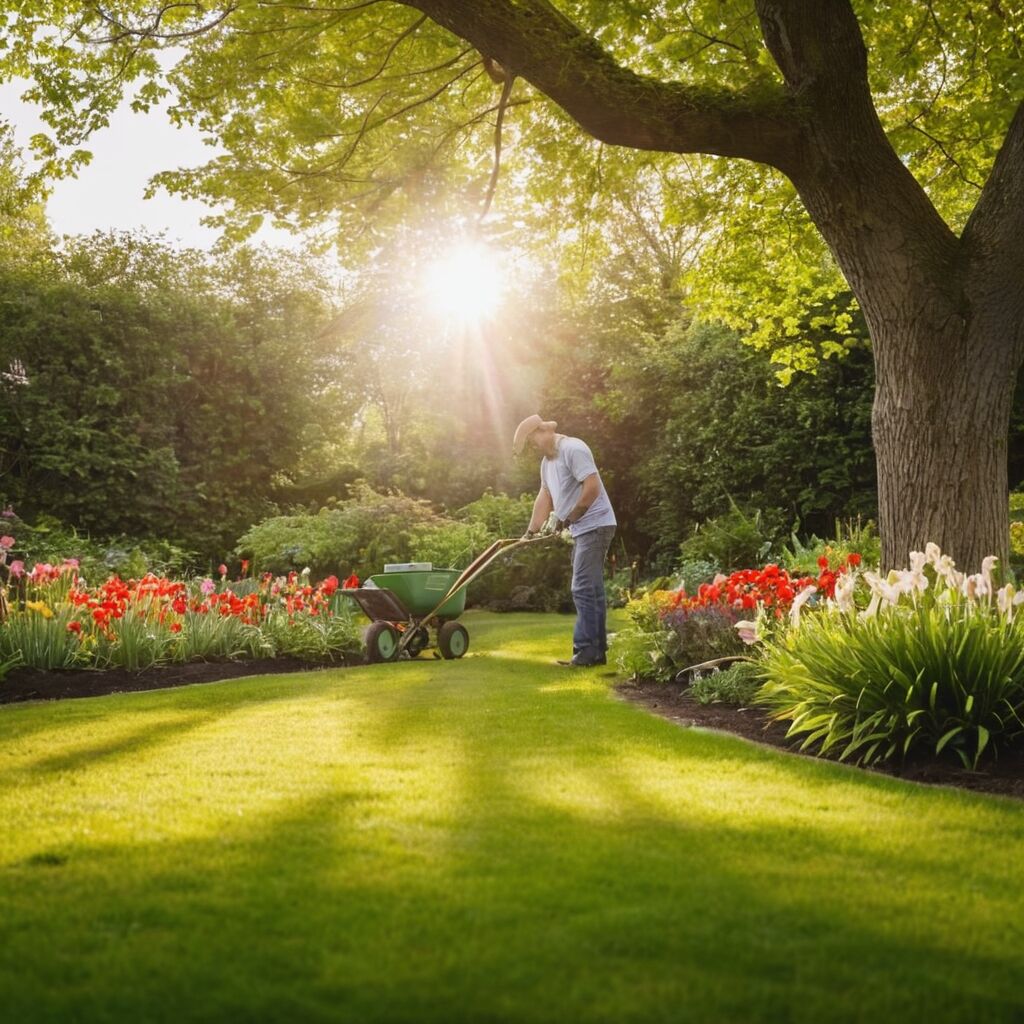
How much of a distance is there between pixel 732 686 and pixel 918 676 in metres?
1.78

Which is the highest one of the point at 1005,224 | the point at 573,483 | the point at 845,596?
the point at 1005,224

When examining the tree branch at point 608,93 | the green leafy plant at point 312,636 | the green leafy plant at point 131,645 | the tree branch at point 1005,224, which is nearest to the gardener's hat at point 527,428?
the green leafy plant at point 312,636

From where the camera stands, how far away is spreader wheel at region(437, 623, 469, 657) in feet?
30.8

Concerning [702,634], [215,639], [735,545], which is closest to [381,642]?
[215,639]

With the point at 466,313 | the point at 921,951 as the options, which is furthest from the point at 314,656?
the point at 466,313

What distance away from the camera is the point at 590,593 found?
8.38 metres

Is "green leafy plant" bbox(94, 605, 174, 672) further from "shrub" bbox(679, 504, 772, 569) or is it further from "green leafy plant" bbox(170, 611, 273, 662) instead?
"shrub" bbox(679, 504, 772, 569)

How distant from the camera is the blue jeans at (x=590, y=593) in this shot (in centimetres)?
840

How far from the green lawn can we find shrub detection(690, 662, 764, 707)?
48.9 inches

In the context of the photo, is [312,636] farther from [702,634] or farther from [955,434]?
[955,434]

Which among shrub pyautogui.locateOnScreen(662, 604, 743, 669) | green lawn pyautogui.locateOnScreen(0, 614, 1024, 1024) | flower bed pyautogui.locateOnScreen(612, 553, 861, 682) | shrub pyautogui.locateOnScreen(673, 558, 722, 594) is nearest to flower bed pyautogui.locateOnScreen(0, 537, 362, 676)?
green lawn pyautogui.locateOnScreen(0, 614, 1024, 1024)

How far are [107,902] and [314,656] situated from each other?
6610mm

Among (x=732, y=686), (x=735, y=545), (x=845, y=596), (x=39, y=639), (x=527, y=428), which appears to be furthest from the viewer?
(x=735, y=545)

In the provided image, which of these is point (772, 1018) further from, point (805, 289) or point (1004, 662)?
point (805, 289)
